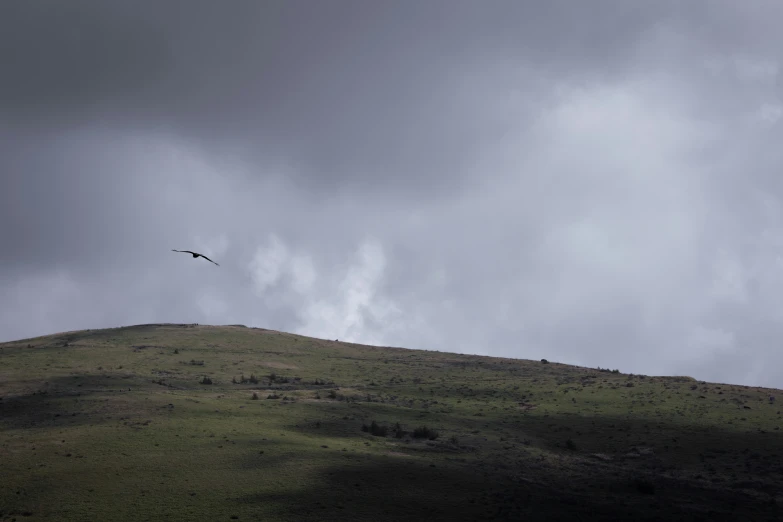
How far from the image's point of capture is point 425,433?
153 ft

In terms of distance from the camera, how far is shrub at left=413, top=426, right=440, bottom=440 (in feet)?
152

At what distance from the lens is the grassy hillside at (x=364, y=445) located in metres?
33.6

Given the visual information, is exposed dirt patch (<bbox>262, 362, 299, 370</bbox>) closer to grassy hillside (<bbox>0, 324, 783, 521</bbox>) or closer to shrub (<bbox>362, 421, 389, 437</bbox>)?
grassy hillside (<bbox>0, 324, 783, 521</bbox>)

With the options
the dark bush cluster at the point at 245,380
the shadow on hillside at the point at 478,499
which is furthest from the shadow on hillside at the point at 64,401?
the shadow on hillside at the point at 478,499

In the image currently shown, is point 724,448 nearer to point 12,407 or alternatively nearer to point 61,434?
point 61,434

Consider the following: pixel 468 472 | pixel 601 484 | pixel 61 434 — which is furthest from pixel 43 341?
pixel 601 484

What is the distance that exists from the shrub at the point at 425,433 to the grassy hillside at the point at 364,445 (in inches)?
4.1

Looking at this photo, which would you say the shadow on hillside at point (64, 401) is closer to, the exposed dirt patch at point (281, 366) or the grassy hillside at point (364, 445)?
the grassy hillside at point (364, 445)

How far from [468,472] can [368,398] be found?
21.3 m

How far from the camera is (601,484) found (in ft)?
126

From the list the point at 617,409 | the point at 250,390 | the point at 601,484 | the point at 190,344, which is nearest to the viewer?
the point at 601,484

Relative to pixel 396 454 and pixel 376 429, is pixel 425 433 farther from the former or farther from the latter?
pixel 396 454

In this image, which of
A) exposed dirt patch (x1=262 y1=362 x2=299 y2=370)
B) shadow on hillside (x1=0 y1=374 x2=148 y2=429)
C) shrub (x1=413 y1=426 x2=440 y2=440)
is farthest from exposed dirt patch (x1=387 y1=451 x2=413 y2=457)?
exposed dirt patch (x1=262 y1=362 x2=299 y2=370)

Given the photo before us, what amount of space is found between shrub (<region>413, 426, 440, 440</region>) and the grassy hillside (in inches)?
4.1
